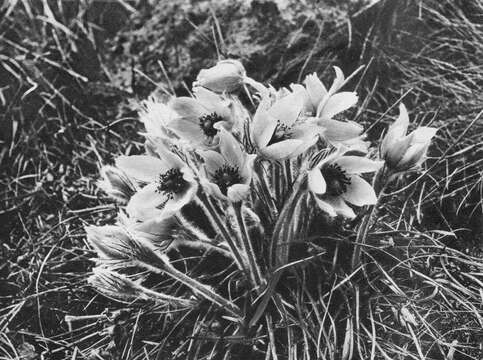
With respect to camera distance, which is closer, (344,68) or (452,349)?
(452,349)

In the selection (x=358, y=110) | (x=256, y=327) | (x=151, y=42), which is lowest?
(x=256, y=327)

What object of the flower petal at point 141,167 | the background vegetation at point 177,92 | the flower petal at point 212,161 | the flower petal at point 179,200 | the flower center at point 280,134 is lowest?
the background vegetation at point 177,92

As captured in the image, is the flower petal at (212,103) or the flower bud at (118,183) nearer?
the flower petal at (212,103)

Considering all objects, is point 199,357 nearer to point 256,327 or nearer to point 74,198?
point 256,327

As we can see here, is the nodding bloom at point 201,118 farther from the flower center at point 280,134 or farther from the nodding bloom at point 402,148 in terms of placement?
the nodding bloom at point 402,148

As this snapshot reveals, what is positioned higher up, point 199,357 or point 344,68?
point 344,68

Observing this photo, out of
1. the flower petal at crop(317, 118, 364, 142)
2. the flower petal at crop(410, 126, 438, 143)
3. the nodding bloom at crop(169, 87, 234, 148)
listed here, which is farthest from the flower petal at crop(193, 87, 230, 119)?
the flower petal at crop(410, 126, 438, 143)

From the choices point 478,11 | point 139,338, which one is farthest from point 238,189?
point 478,11

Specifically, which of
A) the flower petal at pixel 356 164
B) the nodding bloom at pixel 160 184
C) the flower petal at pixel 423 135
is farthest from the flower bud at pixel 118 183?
the flower petal at pixel 423 135
